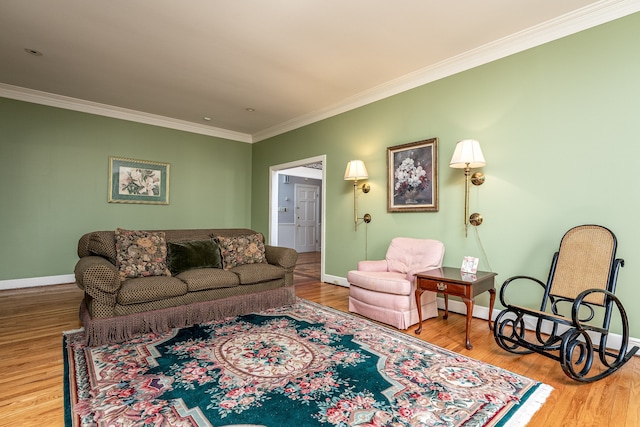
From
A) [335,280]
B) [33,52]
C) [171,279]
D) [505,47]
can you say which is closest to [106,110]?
[33,52]

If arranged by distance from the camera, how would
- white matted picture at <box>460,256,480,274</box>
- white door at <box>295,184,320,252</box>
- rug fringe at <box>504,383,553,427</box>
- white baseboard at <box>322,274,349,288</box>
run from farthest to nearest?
white door at <box>295,184,320,252</box> < white baseboard at <box>322,274,349,288</box> < white matted picture at <box>460,256,480,274</box> < rug fringe at <box>504,383,553,427</box>

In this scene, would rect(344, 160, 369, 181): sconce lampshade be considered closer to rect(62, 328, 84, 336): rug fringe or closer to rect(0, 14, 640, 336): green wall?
rect(0, 14, 640, 336): green wall

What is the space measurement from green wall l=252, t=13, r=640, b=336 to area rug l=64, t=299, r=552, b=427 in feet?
4.59

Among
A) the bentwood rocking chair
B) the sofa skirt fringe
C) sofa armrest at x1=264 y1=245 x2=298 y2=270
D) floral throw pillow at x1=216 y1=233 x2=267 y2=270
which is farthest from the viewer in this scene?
sofa armrest at x1=264 y1=245 x2=298 y2=270

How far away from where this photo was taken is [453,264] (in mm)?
3510

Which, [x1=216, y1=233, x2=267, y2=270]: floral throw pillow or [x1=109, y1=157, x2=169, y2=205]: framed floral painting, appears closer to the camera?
[x1=216, y1=233, x2=267, y2=270]: floral throw pillow

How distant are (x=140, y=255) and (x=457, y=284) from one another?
2861 mm

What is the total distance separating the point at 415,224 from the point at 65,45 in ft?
13.9

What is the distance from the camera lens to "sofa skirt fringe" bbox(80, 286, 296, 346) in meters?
2.49

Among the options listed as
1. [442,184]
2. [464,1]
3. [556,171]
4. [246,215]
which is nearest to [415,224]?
[442,184]

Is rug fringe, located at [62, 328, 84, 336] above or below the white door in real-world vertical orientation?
below

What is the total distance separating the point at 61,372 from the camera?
2.05 metres

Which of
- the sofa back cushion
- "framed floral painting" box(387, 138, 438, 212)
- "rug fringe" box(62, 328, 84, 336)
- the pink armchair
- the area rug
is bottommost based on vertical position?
"rug fringe" box(62, 328, 84, 336)

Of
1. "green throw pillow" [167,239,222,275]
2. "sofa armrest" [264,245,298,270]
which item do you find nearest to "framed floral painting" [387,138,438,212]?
"sofa armrest" [264,245,298,270]
